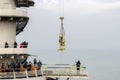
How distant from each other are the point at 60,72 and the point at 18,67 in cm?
492

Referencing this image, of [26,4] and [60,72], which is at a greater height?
[26,4]

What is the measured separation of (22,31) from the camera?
61.5 meters

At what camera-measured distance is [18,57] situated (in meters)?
54.0

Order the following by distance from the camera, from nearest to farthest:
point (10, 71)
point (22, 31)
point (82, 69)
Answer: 1. point (10, 71)
2. point (82, 69)
3. point (22, 31)

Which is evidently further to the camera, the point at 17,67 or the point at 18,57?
the point at 18,57

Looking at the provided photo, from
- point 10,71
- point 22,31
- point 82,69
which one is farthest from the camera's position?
point 22,31

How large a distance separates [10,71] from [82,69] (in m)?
→ 7.35

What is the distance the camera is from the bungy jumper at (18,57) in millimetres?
49250

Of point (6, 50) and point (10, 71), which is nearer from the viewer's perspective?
point (10, 71)

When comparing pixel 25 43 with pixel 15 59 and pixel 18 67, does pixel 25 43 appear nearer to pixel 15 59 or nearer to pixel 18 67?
pixel 15 59

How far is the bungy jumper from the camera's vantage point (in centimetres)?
4925

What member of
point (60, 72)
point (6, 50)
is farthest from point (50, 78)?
point (6, 50)

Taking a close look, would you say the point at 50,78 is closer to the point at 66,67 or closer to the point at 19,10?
the point at 66,67

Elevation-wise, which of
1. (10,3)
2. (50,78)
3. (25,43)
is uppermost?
→ (10,3)
